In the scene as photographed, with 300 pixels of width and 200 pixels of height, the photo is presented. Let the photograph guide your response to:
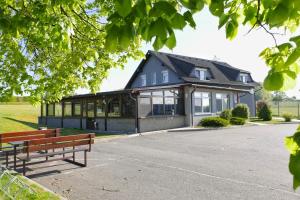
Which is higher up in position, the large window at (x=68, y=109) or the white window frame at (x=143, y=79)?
the white window frame at (x=143, y=79)

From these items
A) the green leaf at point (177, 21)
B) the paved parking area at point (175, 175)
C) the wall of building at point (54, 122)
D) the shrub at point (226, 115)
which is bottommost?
the paved parking area at point (175, 175)

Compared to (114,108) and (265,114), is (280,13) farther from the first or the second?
(265,114)

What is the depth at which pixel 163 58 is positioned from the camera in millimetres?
32906

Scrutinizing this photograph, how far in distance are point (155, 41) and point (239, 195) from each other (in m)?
5.62

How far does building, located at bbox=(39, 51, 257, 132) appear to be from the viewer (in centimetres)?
2389

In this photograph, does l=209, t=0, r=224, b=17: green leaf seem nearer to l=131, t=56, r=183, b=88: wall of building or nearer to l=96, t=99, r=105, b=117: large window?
l=96, t=99, r=105, b=117: large window

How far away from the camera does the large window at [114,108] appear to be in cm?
2467

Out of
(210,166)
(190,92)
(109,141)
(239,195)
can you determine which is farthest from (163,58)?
(239,195)

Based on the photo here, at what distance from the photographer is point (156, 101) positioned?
82.3 ft

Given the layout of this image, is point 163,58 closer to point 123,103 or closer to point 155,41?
point 123,103

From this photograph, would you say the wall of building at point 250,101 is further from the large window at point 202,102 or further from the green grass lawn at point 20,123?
the green grass lawn at point 20,123

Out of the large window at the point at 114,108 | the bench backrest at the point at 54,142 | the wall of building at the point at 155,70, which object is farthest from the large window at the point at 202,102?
the bench backrest at the point at 54,142

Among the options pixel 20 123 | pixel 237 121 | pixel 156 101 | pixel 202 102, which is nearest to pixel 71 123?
pixel 20 123

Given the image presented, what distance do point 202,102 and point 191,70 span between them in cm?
427
